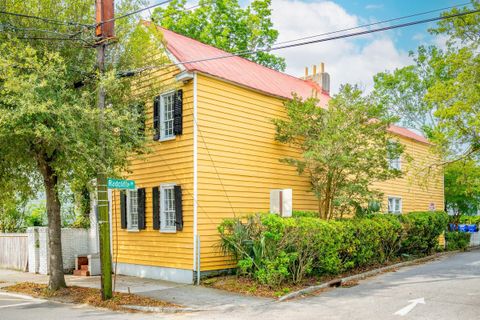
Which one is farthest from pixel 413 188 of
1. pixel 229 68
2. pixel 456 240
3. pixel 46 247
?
pixel 46 247

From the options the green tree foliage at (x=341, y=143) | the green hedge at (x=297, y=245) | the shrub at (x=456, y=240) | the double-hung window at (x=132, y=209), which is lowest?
the shrub at (x=456, y=240)

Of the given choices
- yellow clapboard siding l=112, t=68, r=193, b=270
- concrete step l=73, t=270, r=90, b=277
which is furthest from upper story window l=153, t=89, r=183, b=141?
concrete step l=73, t=270, r=90, b=277

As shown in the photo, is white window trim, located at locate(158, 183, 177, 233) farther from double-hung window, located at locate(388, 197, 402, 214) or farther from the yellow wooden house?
double-hung window, located at locate(388, 197, 402, 214)

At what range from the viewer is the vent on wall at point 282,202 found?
588 inches

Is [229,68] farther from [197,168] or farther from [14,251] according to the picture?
[14,251]

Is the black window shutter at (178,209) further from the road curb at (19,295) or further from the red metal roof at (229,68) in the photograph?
the road curb at (19,295)

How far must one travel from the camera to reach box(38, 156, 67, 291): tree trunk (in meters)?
13.5

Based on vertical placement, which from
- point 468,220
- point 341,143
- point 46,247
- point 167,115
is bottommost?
point 468,220

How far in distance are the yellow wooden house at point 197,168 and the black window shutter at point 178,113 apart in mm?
31

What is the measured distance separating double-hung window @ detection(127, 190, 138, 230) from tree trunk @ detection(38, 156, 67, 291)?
3.76 metres

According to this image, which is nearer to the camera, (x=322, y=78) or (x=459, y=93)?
(x=459, y=93)

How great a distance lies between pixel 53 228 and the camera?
1379cm

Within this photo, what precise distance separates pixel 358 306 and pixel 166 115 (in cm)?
889

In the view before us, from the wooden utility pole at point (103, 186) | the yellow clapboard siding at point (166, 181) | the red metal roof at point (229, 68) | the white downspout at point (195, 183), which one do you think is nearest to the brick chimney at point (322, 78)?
the red metal roof at point (229, 68)
